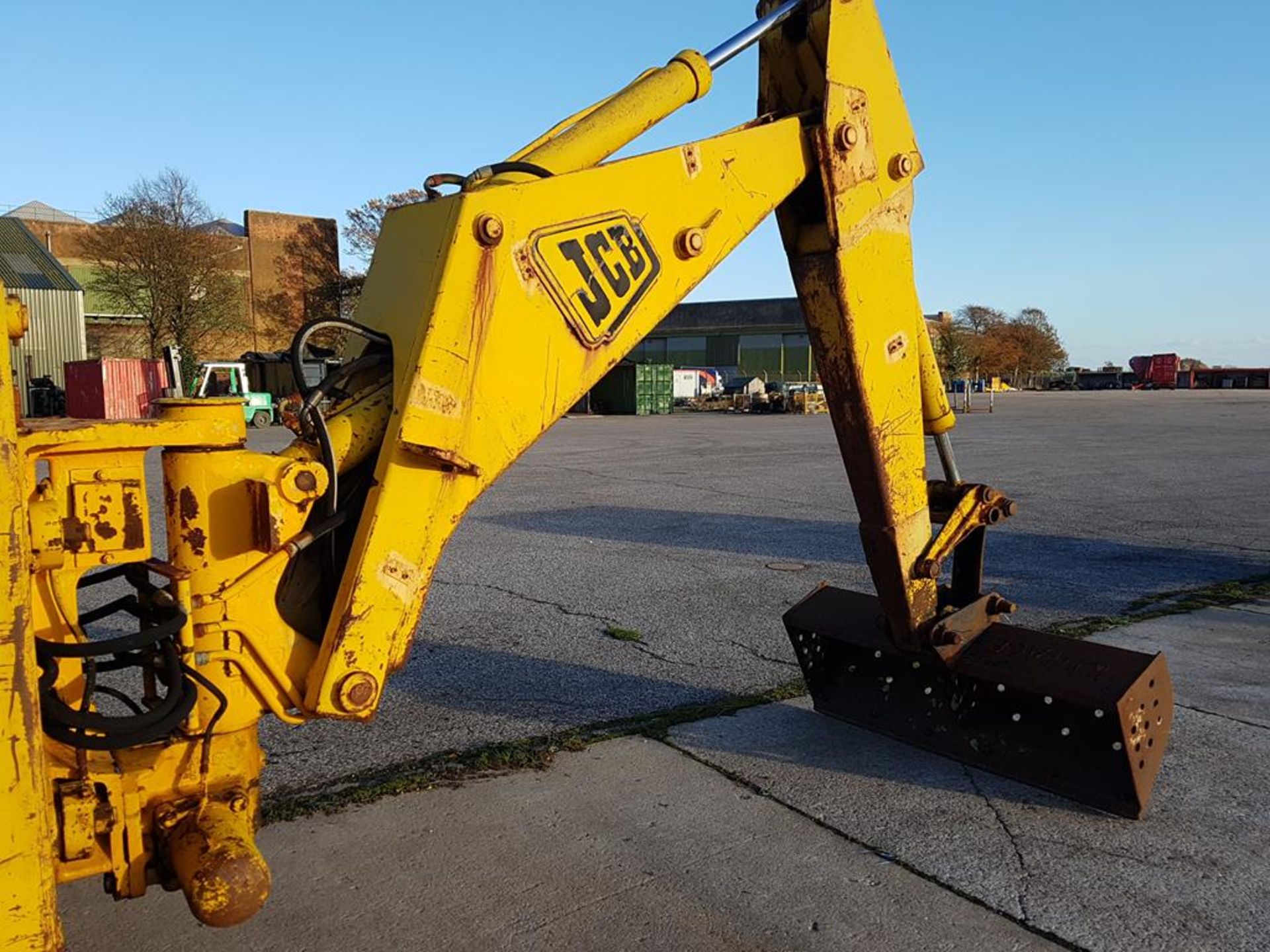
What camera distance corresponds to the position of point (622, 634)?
6000 mm

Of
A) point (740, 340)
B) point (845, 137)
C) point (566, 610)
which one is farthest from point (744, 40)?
point (740, 340)

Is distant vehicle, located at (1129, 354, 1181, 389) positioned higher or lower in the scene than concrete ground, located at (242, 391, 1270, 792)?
higher

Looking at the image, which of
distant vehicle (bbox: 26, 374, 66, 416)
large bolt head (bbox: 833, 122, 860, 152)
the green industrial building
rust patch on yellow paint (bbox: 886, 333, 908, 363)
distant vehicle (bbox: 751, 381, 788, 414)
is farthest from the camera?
the green industrial building

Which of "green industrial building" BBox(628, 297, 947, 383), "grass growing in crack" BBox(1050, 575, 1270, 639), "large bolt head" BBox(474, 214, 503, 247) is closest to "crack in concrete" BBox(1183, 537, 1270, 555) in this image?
"grass growing in crack" BBox(1050, 575, 1270, 639)

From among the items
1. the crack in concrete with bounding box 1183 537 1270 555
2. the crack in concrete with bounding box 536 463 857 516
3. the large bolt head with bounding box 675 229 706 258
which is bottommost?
the crack in concrete with bounding box 1183 537 1270 555

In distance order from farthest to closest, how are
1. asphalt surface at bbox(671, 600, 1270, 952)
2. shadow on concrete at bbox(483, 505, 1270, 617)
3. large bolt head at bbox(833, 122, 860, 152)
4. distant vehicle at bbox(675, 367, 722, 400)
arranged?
distant vehicle at bbox(675, 367, 722, 400) < shadow on concrete at bbox(483, 505, 1270, 617) < large bolt head at bbox(833, 122, 860, 152) < asphalt surface at bbox(671, 600, 1270, 952)

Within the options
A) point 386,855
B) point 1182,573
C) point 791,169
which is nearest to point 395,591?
point 386,855

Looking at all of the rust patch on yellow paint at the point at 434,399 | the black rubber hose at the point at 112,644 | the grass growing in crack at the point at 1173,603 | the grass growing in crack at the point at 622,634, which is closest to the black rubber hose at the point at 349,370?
the rust patch on yellow paint at the point at 434,399

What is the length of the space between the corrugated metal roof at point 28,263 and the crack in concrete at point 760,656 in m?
34.1

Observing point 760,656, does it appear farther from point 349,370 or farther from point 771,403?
point 771,403

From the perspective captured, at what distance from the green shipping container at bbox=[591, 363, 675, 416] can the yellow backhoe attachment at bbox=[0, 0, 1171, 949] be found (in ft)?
113

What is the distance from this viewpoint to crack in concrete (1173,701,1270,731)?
14.6 feet

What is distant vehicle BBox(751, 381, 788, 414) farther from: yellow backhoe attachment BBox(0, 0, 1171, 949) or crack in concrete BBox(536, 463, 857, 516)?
yellow backhoe attachment BBox(0, 0, 1171, 949)

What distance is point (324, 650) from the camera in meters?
2.50
